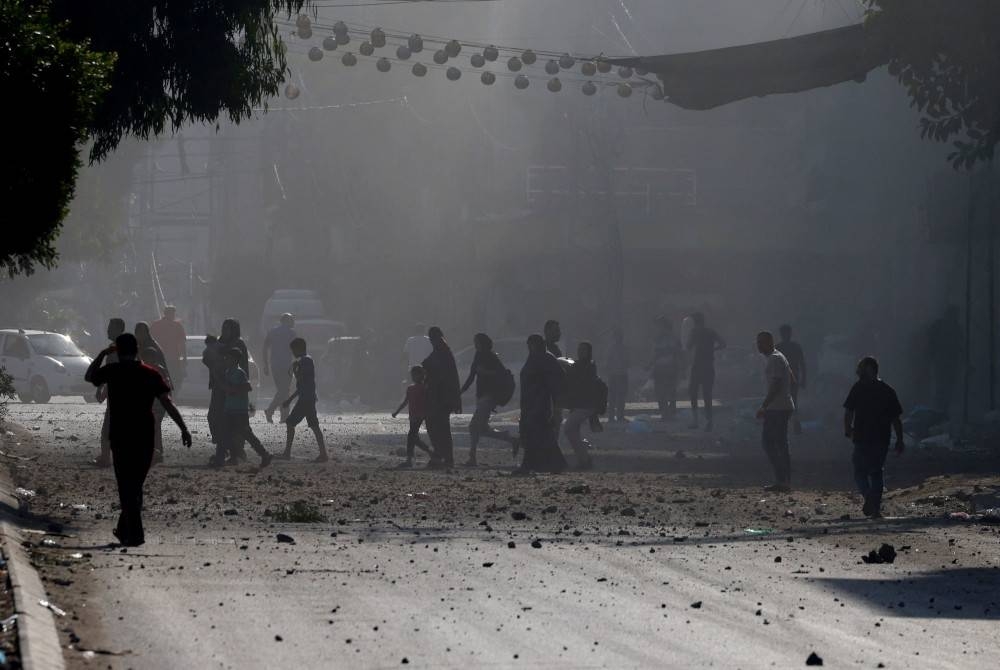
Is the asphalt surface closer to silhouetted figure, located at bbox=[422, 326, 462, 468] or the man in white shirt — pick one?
silhouetted figure, located at bbox=[422, 326, 462, 468]

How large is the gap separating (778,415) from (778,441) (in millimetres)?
277

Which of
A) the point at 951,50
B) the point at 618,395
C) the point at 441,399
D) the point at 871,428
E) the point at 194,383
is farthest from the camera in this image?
the point at 194,383

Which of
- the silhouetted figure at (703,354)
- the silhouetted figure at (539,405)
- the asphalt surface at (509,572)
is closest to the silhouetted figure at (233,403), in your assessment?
the asphalt surface at (509,572)

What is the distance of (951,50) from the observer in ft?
56.6

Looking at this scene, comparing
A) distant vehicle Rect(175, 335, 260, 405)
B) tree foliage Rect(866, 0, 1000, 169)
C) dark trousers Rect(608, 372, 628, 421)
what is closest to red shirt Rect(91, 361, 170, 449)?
tree foliage Rect(866, 0, 1000, 169)

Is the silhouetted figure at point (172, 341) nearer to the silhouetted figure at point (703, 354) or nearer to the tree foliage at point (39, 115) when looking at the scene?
the silhouetted figure at point (703, 354)

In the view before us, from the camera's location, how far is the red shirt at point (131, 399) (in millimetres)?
10602

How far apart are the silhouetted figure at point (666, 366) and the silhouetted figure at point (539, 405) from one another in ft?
33.7

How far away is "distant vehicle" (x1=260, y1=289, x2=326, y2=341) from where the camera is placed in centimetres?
4728

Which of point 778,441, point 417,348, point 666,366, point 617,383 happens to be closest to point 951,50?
point 778,441

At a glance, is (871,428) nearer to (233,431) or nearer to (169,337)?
(233,431)

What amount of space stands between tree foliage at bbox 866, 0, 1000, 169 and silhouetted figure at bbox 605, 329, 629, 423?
443 inches

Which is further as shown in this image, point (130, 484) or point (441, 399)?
point (441, 399)

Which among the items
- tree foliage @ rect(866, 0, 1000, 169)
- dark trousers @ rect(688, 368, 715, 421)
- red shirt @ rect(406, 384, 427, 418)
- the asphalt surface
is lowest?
the asphalt surface
